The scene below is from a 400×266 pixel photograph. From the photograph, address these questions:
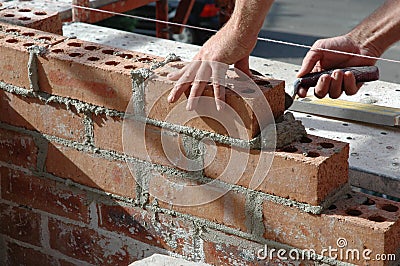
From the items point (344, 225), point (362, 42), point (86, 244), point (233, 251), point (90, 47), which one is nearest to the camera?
point (344, 225)

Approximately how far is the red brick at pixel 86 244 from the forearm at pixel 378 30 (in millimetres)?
1208

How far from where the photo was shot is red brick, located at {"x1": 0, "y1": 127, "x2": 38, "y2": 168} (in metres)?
2.74

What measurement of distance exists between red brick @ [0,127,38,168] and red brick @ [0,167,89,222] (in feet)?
0.17

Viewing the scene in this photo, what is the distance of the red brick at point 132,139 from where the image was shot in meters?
2.40

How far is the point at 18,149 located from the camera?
278 centimetres

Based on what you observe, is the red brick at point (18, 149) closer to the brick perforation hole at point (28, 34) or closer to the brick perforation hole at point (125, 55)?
the brick perforation hole at point (28, 34)

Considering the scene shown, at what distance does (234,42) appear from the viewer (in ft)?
7.39

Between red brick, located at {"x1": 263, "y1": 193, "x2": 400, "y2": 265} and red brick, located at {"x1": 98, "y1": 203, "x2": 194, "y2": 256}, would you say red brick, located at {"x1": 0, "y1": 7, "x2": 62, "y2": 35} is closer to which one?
red brick, located at {"x1": 98, "y1": 203, "x2": 194, "y2": 256}

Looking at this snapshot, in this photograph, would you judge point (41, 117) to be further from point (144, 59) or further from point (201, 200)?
point (201, 200)

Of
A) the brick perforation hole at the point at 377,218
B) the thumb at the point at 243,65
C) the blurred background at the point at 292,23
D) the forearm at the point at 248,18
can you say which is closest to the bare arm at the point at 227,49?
the forearm at the point at 248,18

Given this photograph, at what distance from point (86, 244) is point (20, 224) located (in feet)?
1.12

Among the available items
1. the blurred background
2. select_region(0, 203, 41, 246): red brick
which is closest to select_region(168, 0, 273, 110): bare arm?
select_region(0, 203, 41, 246): red brick

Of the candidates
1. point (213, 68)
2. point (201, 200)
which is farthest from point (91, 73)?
point (201, 200)

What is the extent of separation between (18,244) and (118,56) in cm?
94
